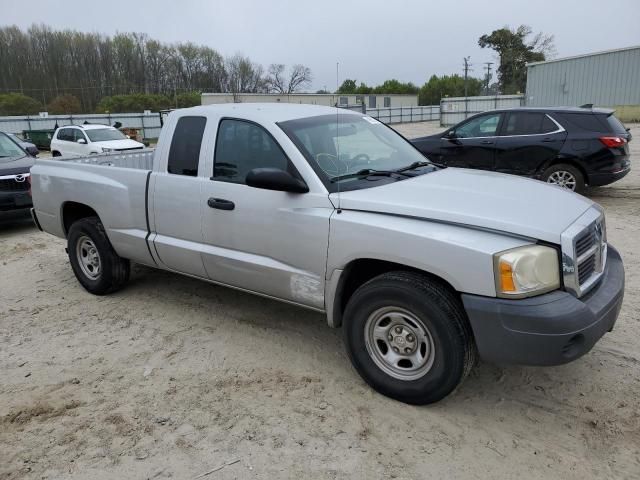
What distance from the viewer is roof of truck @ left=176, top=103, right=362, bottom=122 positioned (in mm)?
4020

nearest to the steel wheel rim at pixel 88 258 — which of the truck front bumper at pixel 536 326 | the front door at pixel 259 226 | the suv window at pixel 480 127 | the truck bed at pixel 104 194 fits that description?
the truck bed at pixel 104 194

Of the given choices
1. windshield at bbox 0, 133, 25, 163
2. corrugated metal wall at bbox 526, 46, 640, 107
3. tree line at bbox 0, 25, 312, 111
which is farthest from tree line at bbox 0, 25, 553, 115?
windshield at bbox 0, 133, 25, 163

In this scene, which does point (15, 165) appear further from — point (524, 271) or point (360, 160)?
point (524, 271)

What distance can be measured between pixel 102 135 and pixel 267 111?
628 inches

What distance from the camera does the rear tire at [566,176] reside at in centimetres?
912

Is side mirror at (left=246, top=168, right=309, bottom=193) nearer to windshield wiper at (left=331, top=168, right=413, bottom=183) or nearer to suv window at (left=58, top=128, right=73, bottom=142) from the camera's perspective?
windshield wiper at (left=331, top=168, right=413, bottom=183)

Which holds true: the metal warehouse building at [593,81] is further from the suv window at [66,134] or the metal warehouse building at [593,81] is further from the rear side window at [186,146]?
the rear side window at [186,146]

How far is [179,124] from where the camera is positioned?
14.6 feet

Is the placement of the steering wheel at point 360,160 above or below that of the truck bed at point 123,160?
above

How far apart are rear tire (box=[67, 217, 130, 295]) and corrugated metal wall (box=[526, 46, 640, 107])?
3373 cm

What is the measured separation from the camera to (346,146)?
400 centimetres

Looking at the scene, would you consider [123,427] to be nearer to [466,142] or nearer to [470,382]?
[470,382]

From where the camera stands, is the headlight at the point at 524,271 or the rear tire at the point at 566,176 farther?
the rear tire at the point at 566,176

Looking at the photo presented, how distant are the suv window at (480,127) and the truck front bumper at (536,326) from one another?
763 cm
